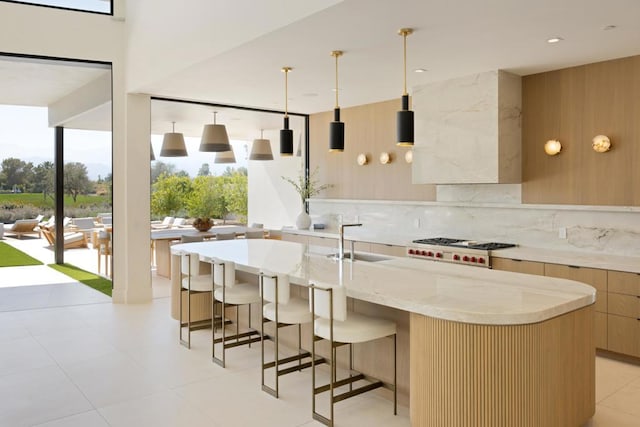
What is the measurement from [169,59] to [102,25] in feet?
5.46

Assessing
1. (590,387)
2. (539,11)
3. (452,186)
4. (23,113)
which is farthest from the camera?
(23,113)

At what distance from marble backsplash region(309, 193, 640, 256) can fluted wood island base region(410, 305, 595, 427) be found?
2.22 meters

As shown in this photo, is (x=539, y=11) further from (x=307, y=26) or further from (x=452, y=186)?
(x=452, y=186)

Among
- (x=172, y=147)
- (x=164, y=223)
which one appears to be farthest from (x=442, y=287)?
(x=164, y=223)

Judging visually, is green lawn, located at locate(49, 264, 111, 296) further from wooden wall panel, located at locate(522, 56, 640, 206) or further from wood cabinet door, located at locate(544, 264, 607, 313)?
wood cabinet door, located at locate(544, 264, 607, 313)

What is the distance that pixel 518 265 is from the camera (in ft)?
16.6

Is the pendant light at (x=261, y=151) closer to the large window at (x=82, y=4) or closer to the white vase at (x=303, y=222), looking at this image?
the white vase at (x=303, y=222)

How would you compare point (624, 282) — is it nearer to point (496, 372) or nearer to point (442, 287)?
point (442, 287)

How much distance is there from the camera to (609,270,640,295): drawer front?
430 cm

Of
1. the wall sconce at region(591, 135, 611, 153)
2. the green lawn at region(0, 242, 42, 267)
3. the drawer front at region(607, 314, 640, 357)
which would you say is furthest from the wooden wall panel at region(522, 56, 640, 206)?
the green lawn at region(0, 242, 42, 267)

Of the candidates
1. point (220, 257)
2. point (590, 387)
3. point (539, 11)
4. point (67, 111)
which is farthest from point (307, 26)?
point (67, 111)

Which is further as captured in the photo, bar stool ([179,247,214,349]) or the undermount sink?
bar stool ([179,247,214,349])

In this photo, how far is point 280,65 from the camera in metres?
5.06

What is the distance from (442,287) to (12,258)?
5.81 meters
